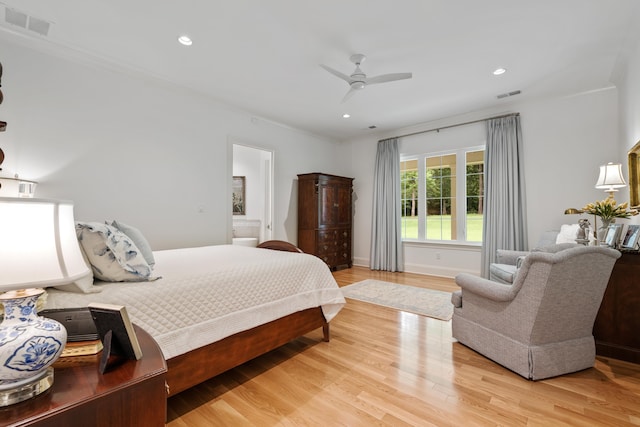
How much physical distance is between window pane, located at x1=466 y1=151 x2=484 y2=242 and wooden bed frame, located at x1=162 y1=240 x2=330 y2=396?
136 inches

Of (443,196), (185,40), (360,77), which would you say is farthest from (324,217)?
(185,40)

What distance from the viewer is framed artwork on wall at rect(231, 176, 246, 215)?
6.38 meters

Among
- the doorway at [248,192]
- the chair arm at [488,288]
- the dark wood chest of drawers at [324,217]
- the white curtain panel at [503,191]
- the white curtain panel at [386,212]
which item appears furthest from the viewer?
the doorway at [248,192]

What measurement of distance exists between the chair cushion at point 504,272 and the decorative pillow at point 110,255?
3220 mm

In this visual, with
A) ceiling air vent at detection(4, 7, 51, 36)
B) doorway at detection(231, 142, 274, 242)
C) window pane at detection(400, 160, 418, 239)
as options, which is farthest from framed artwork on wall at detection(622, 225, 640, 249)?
doorway at detection(231, 142, 274, 242)

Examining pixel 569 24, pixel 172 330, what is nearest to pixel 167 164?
pixel 172 330

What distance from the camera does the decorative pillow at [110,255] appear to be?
1.46m

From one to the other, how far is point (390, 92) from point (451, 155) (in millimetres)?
1917

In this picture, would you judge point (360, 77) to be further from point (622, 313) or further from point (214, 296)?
point (622, 313)

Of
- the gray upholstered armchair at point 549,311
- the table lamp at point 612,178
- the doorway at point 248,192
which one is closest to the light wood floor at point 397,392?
the gray upholstered armchair at point 549,311

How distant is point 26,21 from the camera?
2451 mm

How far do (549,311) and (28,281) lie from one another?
2.48 metres

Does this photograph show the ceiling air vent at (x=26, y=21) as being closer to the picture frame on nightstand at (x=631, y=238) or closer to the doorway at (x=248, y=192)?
the doorway at (x=248, y=192)

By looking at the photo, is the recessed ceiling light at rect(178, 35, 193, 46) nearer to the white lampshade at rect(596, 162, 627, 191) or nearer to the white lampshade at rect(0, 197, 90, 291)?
the white lampshade at rect(0, 197, 90, 291)
